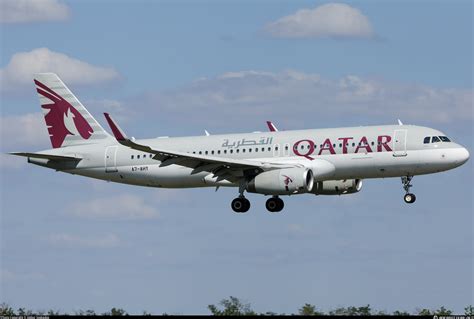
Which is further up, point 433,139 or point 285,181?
point 433,139

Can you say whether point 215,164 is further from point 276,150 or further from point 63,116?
point 63,116

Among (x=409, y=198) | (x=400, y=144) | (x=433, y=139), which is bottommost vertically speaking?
(x=409, y=198)

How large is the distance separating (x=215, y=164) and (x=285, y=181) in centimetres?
440

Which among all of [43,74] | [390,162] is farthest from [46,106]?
[390,162]

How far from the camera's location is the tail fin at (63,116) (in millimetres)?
81125

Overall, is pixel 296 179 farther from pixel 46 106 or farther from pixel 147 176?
pixel 46 106

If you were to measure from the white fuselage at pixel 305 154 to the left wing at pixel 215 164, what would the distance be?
3.10 ft

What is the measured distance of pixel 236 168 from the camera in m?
73.5

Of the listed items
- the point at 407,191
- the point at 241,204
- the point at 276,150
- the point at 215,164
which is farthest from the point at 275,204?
the point at 407,191

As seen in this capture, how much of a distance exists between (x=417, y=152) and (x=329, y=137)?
503 cm

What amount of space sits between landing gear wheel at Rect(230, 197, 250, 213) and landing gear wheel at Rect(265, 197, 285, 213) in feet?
4.59

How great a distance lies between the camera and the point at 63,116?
3248 inches

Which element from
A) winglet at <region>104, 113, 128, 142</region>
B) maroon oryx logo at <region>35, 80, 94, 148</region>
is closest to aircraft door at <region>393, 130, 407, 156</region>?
winglet at <region>104, 113, 128, 142</region>

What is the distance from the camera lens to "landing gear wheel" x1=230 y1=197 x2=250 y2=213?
7556 cm
